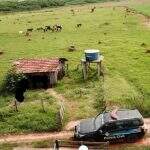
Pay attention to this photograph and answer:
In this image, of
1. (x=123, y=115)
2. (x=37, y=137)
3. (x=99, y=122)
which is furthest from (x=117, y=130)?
(x=37, y=137)

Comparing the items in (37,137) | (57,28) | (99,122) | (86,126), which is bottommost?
(37,137)

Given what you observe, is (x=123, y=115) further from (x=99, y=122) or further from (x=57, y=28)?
(x=57, y=28)

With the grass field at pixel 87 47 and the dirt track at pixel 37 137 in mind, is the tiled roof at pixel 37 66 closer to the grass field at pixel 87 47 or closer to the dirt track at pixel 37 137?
the grass field at pixel 87 47

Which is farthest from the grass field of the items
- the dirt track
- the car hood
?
the car hood

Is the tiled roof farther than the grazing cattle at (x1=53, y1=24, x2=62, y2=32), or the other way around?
the grazing cattle at (x1=53, y1=24, x2=62, y2=32)

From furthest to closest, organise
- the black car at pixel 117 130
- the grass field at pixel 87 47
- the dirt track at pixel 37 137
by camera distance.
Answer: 1. the grass field at pixel 87 47
2. the dirt track at pixel 37 137
3. the black car at pixel 117 130

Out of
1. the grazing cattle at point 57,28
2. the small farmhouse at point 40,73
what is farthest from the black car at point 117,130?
the grazing cattle at point 57,28

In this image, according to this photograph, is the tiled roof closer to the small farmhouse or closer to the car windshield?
the small farmhouse
